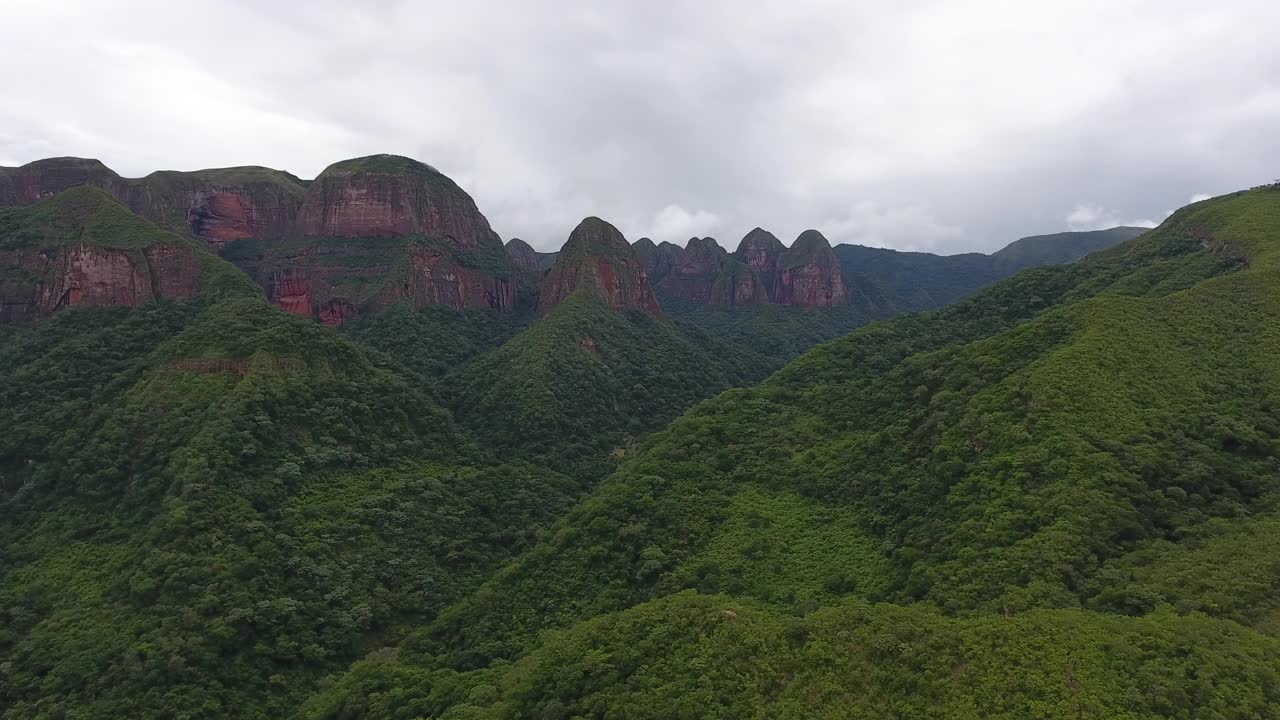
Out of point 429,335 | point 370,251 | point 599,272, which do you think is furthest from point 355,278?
point 599,272

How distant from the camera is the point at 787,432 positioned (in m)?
42.5

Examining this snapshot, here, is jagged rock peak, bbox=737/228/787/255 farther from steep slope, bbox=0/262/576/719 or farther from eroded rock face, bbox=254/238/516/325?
steep slope, bbox=0/262/576/719

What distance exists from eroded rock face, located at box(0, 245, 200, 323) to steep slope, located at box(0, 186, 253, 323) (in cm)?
6

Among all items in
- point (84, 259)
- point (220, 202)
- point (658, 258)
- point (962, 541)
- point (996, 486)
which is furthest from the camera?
point (658, 258)

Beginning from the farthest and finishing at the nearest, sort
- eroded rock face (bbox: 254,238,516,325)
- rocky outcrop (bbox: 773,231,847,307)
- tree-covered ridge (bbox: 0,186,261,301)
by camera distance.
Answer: rocky outcrop (bbox: 773,231,847,307), eroded rock face (bbox: 254,238,516,325), tree-covered ridge (bbox: 0,186,261,301)

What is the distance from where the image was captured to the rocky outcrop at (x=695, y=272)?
159375mm

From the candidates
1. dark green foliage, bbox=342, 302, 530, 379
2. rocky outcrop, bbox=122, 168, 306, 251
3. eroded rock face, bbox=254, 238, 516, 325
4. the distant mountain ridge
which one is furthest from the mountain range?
rocky outcrop, bbox=122, 168, 306, 251

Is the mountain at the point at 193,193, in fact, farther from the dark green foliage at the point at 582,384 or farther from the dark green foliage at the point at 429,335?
the dark green foliage at the point at 582,384

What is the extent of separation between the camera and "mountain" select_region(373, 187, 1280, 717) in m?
18.0

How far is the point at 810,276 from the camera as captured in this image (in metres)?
149

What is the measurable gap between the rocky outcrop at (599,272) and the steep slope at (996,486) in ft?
154

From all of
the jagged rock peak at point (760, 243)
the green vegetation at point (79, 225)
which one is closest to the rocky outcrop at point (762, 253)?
the jagged rock peak at point (760, 243)

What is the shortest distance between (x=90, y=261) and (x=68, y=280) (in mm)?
2252

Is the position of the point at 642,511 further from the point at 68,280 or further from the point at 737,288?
the point at 737,288
